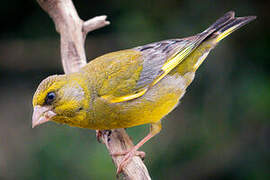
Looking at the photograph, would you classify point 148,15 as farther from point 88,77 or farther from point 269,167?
point 269,167

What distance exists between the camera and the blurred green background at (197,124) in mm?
5539

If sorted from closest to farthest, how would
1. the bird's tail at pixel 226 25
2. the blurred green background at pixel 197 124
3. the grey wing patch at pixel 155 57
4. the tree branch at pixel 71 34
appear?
the grey wing patch at pixel 155 57
the tree branch at pixel 71 34
the bird's tail at pixel 226 25
the blurred green background at pixel 197 124

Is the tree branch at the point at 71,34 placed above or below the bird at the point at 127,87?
above

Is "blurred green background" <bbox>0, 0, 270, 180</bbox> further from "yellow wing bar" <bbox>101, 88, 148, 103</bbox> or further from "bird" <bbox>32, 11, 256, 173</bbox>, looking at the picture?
"yellow wing bar" <bbox>101, 88, 148, 103</bbox>

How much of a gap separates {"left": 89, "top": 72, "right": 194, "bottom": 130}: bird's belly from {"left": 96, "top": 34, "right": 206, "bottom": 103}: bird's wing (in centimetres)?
6

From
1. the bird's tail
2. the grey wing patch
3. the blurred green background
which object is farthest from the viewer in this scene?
the blurred green background

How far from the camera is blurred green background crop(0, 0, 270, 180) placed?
5539 millimetres

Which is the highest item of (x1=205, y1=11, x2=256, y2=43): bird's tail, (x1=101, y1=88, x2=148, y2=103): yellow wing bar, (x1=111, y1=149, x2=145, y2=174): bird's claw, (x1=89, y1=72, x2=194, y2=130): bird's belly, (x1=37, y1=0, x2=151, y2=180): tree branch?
(x1=37, y1=0, x2=151, y2=180): tree branch

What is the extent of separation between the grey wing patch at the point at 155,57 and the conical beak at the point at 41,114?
3.17 ft

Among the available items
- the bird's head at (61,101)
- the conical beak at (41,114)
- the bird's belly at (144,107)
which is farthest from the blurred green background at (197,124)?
the conical beak at (41,114)

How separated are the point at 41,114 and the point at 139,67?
119 centimetres

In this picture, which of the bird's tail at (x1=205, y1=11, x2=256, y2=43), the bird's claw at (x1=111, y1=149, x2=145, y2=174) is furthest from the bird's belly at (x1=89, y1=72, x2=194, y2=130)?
the bird's tail at (x1=205, y1=11, x2=256, y2=43)

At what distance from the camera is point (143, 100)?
426cm

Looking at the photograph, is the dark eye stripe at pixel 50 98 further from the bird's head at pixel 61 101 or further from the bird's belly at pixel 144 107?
the bird's belly at pixel 144 107
